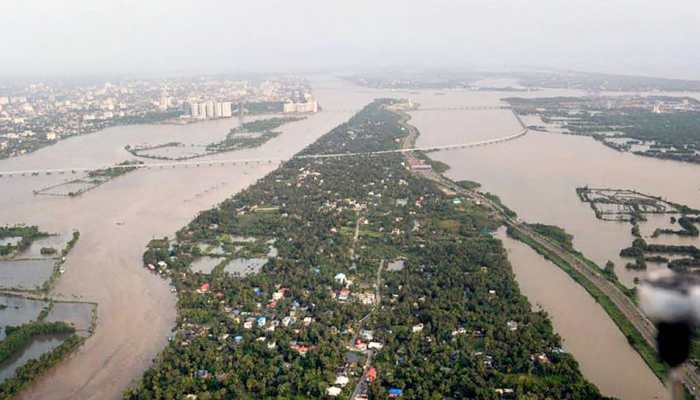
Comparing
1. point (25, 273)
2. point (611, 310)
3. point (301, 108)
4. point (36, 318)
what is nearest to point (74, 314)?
point (36, 318)

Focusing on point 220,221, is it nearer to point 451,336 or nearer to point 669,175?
point 451,336

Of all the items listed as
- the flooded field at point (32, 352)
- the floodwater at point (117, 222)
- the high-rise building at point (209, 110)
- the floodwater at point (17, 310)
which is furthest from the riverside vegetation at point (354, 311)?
the high-rise building at point (209, 110)

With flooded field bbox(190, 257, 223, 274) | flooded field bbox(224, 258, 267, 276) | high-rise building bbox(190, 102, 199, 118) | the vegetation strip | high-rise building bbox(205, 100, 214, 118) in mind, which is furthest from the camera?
high-rise building bbox(205, 100, 214, 118)

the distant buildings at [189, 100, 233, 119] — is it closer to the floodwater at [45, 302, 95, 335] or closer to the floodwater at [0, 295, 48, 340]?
the floodwater at [0, 295, 48, 340]

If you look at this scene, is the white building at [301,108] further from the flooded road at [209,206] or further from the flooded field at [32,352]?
the flooded field at [32,352]

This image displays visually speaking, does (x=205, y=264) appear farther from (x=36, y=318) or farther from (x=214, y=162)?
(x=214, y=162)

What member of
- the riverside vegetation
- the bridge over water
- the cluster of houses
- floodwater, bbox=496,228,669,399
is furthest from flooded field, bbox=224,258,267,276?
the bridge over water
